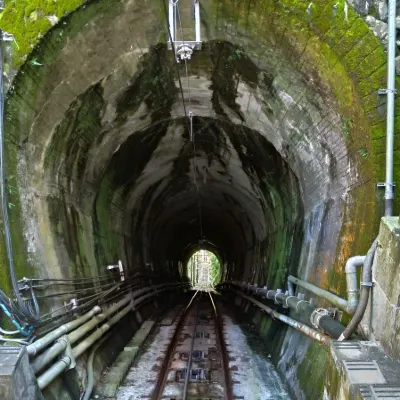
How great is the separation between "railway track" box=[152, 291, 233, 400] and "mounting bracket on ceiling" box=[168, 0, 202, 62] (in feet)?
16.9

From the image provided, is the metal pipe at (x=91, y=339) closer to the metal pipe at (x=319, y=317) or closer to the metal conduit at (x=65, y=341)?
the metal conduit at (x=65, y=341)

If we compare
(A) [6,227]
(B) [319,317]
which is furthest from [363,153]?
(A) [6,227]

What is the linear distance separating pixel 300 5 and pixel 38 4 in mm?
3233

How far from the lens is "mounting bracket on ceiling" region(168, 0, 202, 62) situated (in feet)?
19.7

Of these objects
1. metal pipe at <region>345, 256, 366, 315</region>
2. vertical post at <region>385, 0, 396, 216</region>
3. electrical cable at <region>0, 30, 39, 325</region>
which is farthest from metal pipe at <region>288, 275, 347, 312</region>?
electrical cable at <region>0, 30, 39, 325</region>

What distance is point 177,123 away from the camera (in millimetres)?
9352

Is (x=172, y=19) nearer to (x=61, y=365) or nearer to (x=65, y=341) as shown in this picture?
(x=65, y=341)

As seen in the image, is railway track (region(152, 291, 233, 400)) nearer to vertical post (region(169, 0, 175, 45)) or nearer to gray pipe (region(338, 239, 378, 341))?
gray pipe (region(338, 239, 378, 341))

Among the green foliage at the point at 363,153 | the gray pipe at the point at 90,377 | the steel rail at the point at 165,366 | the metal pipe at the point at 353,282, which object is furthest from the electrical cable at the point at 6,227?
the green foliage at the point at 363,153

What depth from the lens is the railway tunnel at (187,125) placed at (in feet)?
18.2

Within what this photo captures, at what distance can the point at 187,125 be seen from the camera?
951 cm

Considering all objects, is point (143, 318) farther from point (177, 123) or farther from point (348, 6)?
point (348, 6)

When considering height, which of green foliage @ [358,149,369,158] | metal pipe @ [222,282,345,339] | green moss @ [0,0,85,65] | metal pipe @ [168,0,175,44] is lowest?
metal pipe @ [222,282,345,339]

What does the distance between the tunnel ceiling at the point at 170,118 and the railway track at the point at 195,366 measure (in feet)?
7.42
